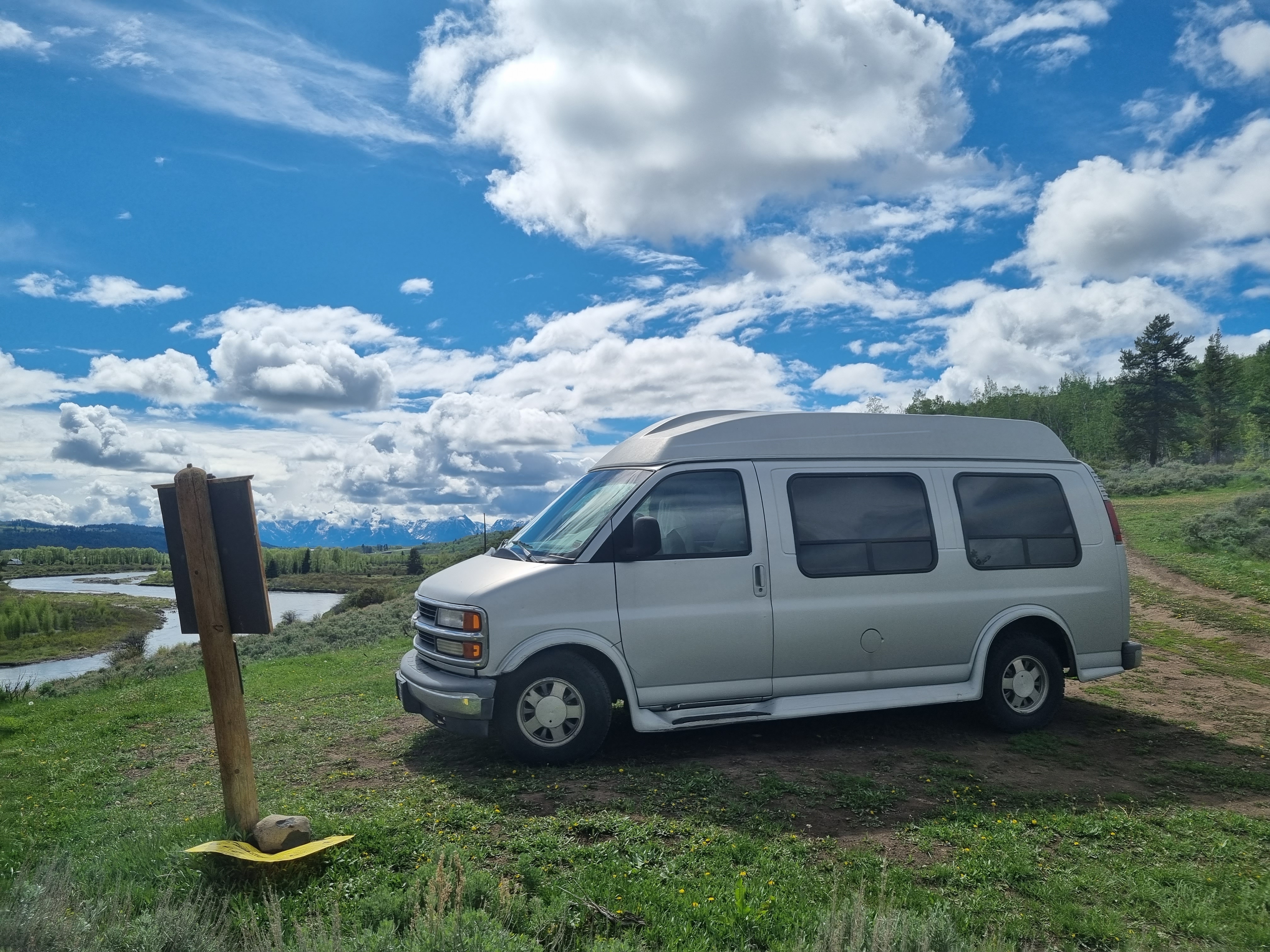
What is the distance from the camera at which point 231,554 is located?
15.0 ft

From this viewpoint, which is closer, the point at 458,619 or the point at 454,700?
the point at 454,700

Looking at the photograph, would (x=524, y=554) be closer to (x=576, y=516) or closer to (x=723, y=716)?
(x=576, y=516)

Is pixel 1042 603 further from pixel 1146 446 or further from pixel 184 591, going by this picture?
pixel 1146 446

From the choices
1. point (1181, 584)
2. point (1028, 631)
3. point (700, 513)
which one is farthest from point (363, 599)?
point (1028, 631)

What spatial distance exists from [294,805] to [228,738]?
1.09 metres

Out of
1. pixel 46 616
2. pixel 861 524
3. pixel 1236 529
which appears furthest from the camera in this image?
pixel 46 616

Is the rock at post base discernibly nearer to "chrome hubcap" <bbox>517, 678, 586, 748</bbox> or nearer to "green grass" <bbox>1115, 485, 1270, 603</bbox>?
"chrome hubcap" <bbox>517, 678, 586, 748</bbox>

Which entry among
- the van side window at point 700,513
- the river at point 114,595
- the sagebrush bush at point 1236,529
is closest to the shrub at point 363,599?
the river at point 114,595

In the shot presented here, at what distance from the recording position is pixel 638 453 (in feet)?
23.4

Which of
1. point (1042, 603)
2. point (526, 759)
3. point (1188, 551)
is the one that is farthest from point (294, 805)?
point (1188, 551)

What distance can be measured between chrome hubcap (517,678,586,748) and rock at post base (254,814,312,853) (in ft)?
6.37

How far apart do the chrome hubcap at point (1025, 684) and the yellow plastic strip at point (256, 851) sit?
5.79m

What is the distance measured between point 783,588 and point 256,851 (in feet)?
13.5

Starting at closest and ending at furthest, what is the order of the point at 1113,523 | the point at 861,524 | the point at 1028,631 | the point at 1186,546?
the point at 861,524
the point at 1028,631
the point at 1113,523
the point at 1186,546
